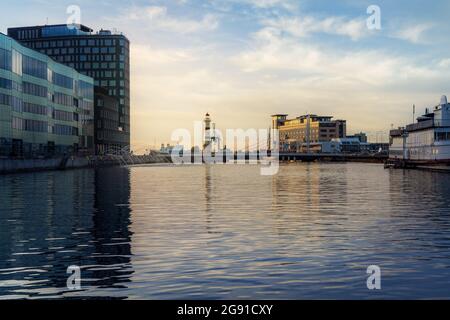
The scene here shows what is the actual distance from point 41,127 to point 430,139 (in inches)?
3738

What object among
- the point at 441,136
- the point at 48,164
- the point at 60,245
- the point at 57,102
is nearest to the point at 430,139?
the point at 441,136

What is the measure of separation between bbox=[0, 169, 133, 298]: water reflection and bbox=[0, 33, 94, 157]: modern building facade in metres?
84.0

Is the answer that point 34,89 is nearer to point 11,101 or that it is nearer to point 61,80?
point 11,101

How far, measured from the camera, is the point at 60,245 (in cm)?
2817

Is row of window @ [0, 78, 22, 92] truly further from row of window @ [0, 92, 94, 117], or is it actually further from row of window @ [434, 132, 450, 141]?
row of window @ [434, 132, 450, 141]

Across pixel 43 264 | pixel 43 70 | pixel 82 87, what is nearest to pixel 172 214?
pixel 43 264

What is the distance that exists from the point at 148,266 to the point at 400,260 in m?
9.84

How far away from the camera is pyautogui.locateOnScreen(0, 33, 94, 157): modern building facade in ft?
425

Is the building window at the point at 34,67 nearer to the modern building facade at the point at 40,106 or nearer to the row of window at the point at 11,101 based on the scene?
the modern building facade at the point at 40,106

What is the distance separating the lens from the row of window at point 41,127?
13738 centimetres

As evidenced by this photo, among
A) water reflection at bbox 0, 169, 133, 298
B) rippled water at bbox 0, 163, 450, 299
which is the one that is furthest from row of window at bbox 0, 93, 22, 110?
rippled water at bbox 0, 163, 450, 299

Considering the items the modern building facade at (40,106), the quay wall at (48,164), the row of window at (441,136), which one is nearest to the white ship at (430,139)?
the row of window at (441,136)

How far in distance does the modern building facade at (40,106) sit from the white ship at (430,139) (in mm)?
93401

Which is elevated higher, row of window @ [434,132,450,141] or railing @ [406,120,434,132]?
railing @ [406,120,434,132]
